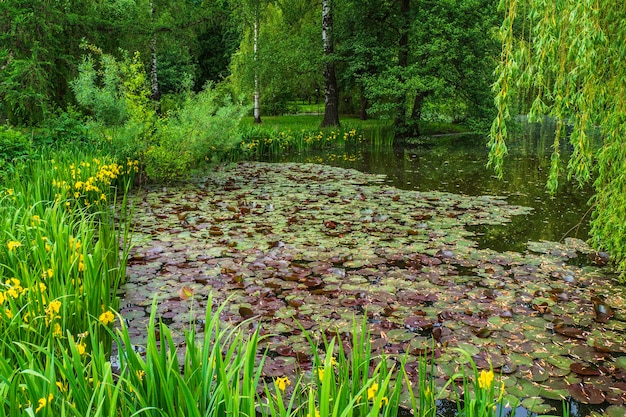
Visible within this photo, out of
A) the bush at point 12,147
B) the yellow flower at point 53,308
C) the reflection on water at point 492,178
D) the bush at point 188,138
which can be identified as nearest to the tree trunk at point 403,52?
the reflection on water at point 492,178

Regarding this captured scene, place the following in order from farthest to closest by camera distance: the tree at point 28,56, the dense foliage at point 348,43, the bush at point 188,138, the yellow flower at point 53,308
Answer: the dense foliage at point 348,43 → the tree at point 28,56 → the bush at point 188,138 → the yellow flower at point 53,308

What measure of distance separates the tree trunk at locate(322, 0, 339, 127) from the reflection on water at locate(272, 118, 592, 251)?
7.90ft

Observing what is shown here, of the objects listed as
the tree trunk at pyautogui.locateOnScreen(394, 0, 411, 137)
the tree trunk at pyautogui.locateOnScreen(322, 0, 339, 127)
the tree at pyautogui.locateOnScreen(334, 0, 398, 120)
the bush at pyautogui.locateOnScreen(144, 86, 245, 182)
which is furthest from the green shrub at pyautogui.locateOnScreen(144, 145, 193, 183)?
the tree trunk at pyautogui.locateOnScreen(394, 0, 411, 137)

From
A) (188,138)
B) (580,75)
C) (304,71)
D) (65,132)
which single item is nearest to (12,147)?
(65,132)

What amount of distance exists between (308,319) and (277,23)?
18.5m

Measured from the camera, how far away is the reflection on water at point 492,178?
5.74 metres

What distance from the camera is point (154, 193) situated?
7.68 m

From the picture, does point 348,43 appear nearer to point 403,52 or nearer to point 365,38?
point 365,38

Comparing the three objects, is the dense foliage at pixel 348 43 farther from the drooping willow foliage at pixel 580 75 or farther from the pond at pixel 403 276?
the drooping willow foliage at pixel 580 75

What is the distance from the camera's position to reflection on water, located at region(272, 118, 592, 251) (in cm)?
574

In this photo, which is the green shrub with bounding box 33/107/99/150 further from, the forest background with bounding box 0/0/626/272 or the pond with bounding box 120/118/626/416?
the pond with bounding box 120/118/626/416

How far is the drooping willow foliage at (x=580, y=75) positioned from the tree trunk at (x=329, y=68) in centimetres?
1201

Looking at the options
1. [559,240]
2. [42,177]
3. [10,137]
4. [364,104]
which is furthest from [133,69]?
[364,104]

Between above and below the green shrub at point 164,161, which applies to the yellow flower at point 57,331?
below
